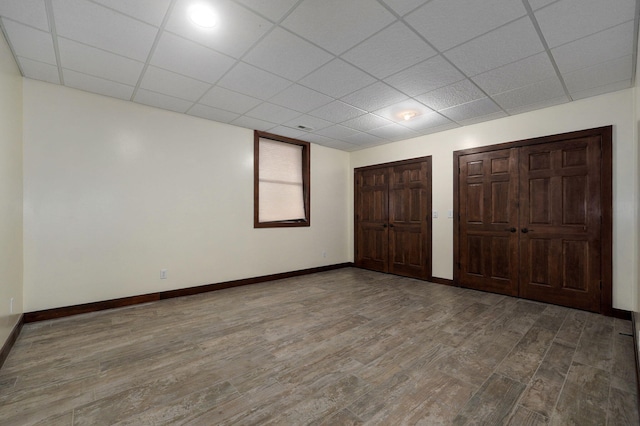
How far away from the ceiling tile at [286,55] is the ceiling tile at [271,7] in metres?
0.17

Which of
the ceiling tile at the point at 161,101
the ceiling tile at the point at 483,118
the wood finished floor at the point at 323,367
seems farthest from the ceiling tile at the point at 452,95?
the ceiling tile at the point at 161,101

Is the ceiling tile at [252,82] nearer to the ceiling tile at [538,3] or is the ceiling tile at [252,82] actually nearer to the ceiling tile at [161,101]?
the ceiling tile at [161,101]

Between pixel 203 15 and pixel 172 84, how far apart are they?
1.39 metres

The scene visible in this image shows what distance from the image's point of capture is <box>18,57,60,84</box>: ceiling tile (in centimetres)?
278

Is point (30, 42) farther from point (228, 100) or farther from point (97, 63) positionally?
point (228, 100)

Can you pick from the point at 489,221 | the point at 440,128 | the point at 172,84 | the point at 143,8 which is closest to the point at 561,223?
the point at 489,221

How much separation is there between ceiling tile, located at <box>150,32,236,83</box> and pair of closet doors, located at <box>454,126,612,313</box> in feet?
13.0

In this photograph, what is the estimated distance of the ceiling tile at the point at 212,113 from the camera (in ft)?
13.0

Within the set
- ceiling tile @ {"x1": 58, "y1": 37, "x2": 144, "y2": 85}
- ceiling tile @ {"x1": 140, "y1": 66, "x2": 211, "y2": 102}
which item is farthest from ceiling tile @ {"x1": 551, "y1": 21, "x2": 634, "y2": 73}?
ceiling tile @ {"x1": 58, "y1": 37, "x2": 144, "y2": 85}

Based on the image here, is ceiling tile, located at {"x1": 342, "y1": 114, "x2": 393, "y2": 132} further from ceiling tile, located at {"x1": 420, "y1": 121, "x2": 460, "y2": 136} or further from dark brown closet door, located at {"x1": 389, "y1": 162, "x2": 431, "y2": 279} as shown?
dark brown closet door, located at {"x1": 389, "y1": 162, "x2": 431, "y2": 279}

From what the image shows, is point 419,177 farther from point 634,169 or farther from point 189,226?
point 189,226

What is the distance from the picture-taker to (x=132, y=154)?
3768 mm

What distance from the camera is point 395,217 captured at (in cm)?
570

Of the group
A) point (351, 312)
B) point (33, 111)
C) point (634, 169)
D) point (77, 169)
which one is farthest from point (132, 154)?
point (634, 169)
